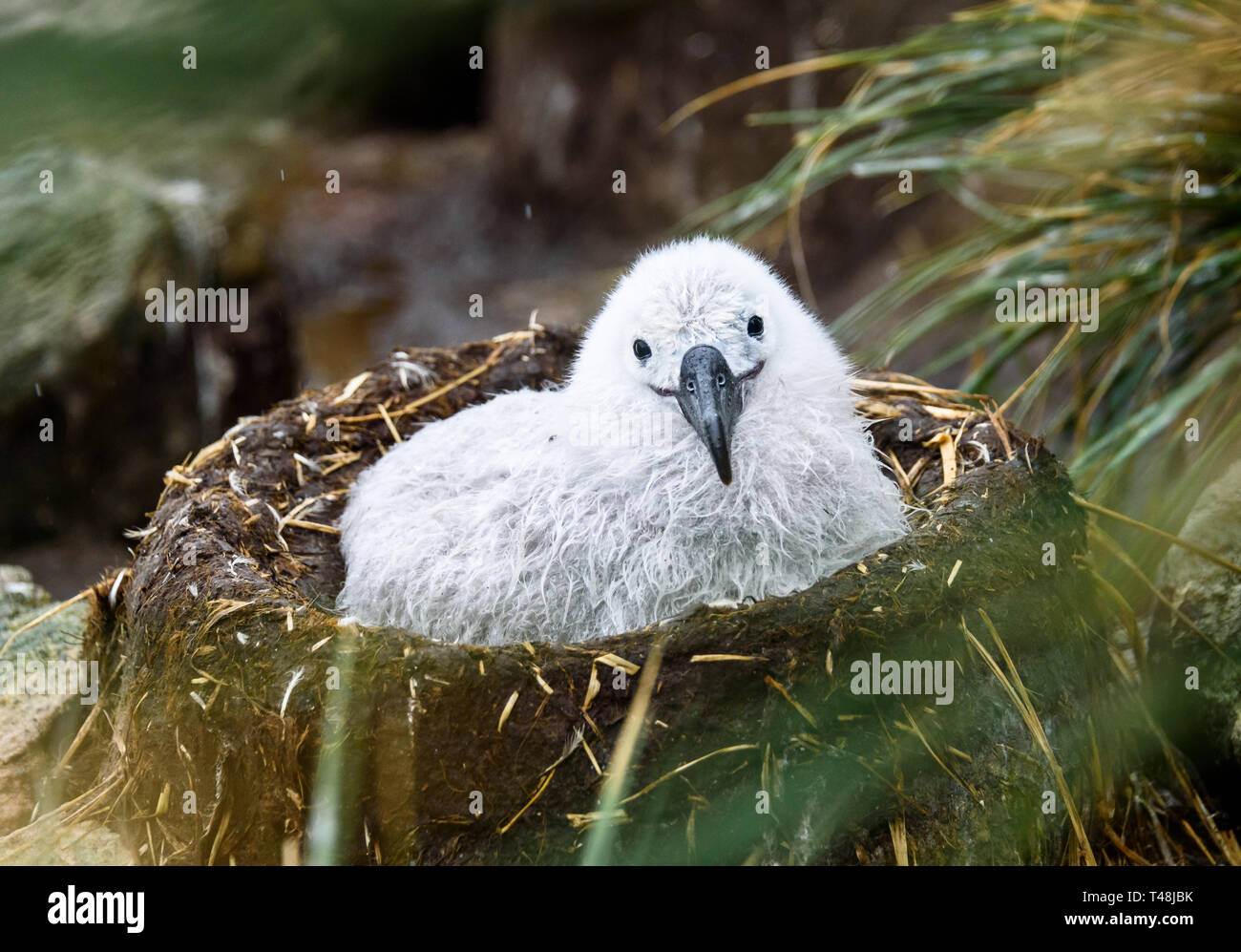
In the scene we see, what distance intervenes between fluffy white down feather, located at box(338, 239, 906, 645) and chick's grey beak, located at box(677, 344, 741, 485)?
0.30ft

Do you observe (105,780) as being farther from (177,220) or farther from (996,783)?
(177,220)

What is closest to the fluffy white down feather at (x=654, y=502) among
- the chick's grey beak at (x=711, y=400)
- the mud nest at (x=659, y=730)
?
the chick's grey beak at (x=711, y=400)

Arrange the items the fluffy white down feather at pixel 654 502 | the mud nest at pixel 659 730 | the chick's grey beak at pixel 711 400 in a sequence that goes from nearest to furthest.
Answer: the mud nest at pixel 659 730, the chick's grey beak at pixel 711 400, the fluffy white down feather at pixel 654 502

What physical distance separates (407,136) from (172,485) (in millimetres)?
9816

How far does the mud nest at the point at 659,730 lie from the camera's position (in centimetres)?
218

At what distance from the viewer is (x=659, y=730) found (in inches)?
85.6

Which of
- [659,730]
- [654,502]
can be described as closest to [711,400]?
[654,502]

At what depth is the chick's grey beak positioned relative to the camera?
2.54 meters

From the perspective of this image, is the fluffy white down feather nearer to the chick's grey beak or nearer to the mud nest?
the chick's grey beak

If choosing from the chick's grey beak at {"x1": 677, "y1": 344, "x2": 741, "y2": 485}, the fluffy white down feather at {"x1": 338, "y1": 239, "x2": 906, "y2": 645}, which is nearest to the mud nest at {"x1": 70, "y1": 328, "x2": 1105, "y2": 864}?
the fluffy white down feather at {"x1": 338, "y1": 239, "x2": 906, "y2": 645}

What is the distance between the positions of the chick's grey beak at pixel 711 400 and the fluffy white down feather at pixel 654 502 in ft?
0.30

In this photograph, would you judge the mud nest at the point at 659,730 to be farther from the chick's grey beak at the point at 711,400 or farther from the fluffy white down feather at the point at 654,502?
the chick's grey beak at the point at 711,400

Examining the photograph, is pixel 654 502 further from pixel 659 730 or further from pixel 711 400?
pixel 659 730

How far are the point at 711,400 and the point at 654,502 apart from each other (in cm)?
32
